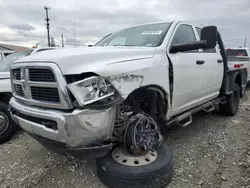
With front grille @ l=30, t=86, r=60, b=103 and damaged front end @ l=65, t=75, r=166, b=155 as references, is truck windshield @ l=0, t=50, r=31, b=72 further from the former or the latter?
damaged front end @ l=65, t=75, r=166, b=155

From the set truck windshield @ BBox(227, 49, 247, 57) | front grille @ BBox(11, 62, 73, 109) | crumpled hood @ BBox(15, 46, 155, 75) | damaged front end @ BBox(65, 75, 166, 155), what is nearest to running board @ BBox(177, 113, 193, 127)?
damaged front end @ BBox(65, 75, 166, 155)

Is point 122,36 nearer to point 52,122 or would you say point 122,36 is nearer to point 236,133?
point 52,122

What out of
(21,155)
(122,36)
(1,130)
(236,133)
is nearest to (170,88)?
(122,36)

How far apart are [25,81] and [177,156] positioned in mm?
2389

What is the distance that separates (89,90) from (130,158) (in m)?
1.11

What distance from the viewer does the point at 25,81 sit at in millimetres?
2598

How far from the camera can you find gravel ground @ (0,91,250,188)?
2893 mm

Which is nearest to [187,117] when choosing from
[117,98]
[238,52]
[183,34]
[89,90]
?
[183,34]

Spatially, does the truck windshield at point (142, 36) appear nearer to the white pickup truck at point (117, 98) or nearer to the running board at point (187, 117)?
the white pickup truck at point (117, 98)

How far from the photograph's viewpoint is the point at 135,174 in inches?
99.2

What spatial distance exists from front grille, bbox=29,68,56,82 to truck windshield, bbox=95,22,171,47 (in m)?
1.51

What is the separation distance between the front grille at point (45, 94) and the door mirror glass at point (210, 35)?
1.96 m

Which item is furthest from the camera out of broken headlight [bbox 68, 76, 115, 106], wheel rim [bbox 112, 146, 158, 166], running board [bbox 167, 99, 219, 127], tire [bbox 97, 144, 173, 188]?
running board [bbox 167, 99, 219, 127]

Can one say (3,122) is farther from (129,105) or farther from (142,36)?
(142,36)
